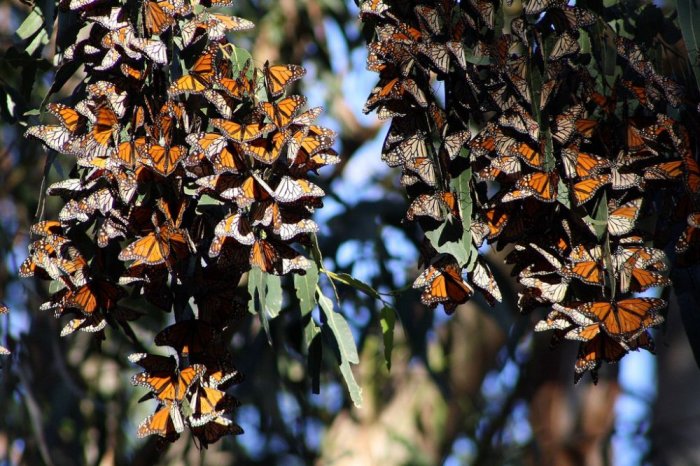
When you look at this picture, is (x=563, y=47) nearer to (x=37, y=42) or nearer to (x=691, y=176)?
(x=691, y=176)

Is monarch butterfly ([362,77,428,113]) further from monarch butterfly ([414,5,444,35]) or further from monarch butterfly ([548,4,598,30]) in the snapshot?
monarch butterfly ([548,4,598,30])

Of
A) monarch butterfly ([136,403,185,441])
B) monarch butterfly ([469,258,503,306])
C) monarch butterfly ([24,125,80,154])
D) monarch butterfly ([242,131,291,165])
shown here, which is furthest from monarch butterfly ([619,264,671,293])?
monarch butterfly ([24,125,80,154])

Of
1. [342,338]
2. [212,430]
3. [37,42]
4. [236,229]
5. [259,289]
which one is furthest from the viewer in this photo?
[37,42]

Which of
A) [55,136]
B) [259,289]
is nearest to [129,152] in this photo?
[55,136]

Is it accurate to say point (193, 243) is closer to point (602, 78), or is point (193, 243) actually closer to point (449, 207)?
point (449, 207)

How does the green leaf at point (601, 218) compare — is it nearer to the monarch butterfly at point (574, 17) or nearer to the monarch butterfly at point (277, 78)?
the monarch butterfly at point (574, 17)

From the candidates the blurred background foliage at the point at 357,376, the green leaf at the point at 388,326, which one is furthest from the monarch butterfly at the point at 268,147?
the blurred background foliage at the point at 357,376

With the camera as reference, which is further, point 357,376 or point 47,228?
point 357,376

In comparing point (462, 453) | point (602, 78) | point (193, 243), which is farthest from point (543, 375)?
point (193, 243)
